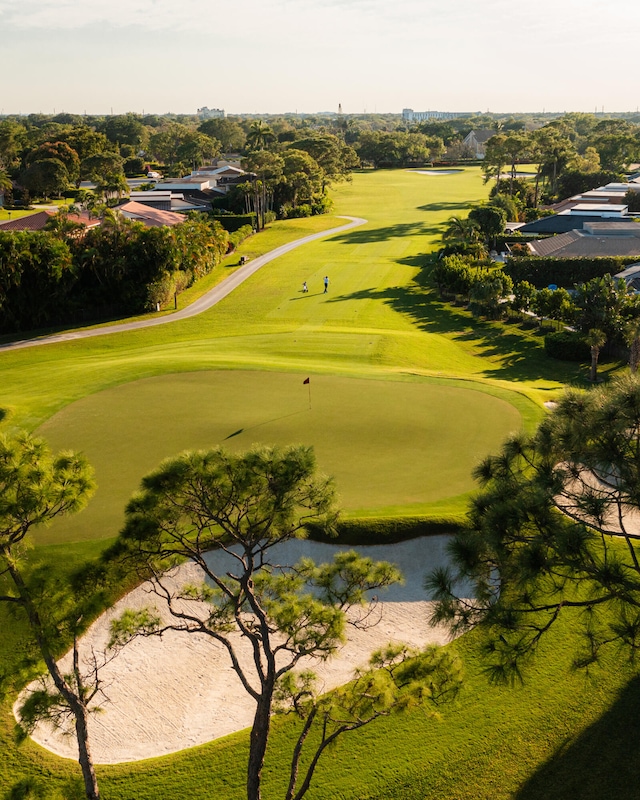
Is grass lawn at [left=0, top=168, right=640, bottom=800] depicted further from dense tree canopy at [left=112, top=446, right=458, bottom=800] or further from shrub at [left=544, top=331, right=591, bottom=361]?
dense tree canopy at [left=112, top=446, right=458, bottom=800]

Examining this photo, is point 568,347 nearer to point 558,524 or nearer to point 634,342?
point 634,342

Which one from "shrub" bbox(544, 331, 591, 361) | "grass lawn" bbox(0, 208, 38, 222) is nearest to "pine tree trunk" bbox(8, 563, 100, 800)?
"shrub" bbox(544, 331, 591, 361)

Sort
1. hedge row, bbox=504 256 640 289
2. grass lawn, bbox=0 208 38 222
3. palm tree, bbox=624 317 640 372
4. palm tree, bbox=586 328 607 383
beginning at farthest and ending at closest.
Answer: grass lawn, bbox=0 208 38 222
hedge row, bbox=504 256 640 289
palm tree, bbox=586 328 607 383
palm tree, bbox=624 317 640 372

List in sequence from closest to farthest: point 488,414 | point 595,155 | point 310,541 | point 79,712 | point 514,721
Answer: point 79,712
point 514,721
point 310,541
point 488,414
point 595,155

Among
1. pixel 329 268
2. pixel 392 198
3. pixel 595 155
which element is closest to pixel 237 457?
pixel 329 268

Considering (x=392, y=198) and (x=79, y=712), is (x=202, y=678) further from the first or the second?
(x=392, y=198)

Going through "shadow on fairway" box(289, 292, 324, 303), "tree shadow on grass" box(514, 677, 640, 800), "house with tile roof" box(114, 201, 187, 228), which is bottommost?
"tree shadow on grass" box(514, 677, 640, 800)

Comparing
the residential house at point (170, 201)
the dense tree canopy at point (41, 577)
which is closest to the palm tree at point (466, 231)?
the residential house at point (170, 201)
